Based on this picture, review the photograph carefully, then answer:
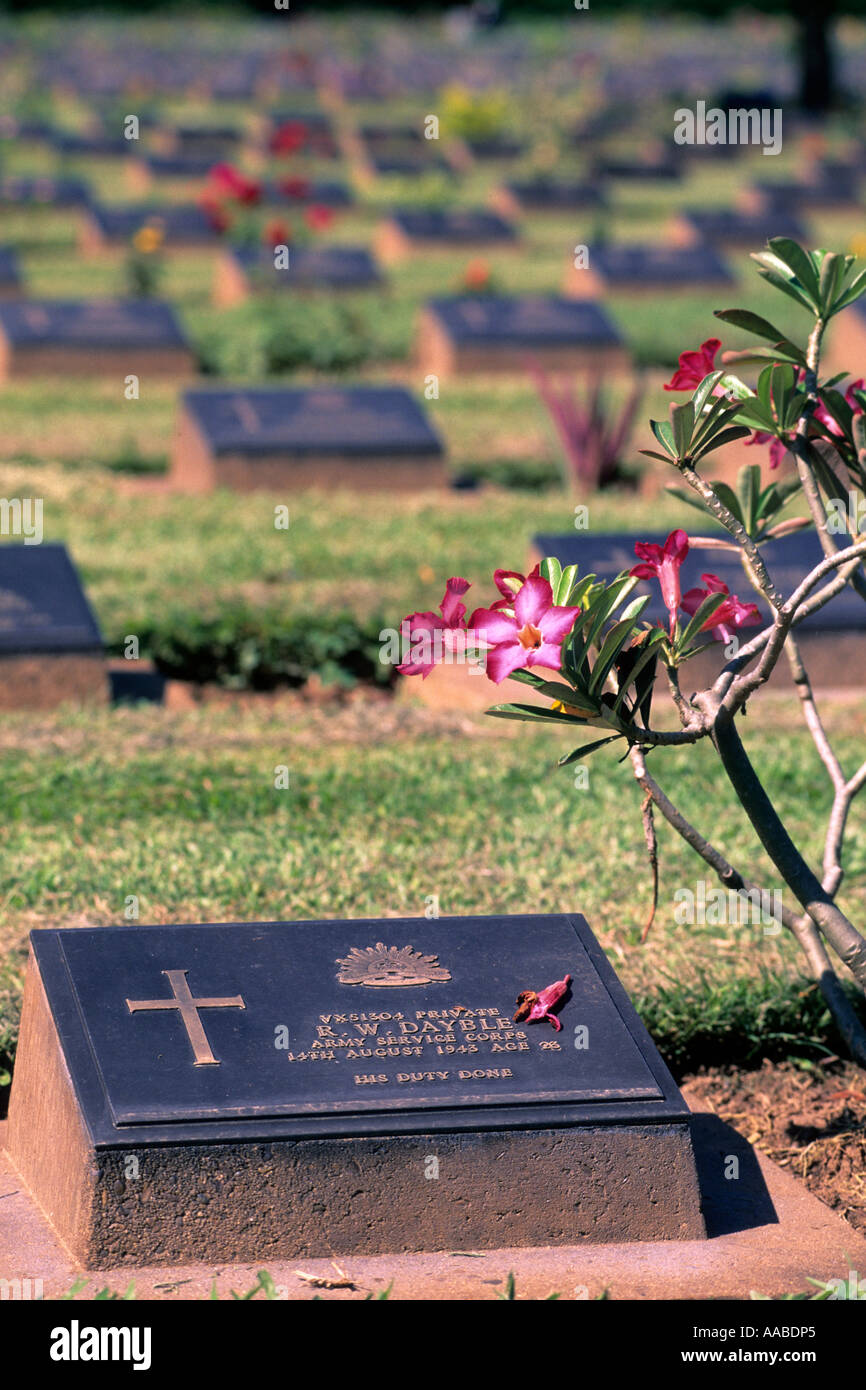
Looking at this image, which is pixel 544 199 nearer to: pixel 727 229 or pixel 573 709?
pixel 727 229

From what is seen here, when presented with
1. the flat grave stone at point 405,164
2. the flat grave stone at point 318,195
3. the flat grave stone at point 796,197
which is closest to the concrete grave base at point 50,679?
the flat grave stone at point 318,195

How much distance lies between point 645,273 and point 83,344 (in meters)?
5.37

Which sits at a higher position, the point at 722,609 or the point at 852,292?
the point at 852,292

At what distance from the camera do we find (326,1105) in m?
2.78

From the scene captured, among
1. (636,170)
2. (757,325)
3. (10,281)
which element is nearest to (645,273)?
(10,281)

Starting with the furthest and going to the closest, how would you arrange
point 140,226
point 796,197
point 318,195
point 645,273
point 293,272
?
point 796,197, point 318,195, point 140,226, point 645,273, point 293,272

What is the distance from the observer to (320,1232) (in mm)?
2816

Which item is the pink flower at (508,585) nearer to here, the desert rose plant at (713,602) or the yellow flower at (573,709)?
the desert rose plant at (713,602)

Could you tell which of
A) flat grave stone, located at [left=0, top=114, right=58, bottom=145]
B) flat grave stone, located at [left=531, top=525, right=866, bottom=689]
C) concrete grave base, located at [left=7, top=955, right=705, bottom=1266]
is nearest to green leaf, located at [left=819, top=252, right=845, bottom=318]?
concrete grave base, located at [left=7, top=955, right=705, bottom=1266]

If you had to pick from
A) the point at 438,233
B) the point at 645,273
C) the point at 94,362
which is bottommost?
the point at 94,362

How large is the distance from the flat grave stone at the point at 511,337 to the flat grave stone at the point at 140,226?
4437 mm

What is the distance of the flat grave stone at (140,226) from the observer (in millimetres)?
15289

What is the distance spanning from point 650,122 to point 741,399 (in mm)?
23694
